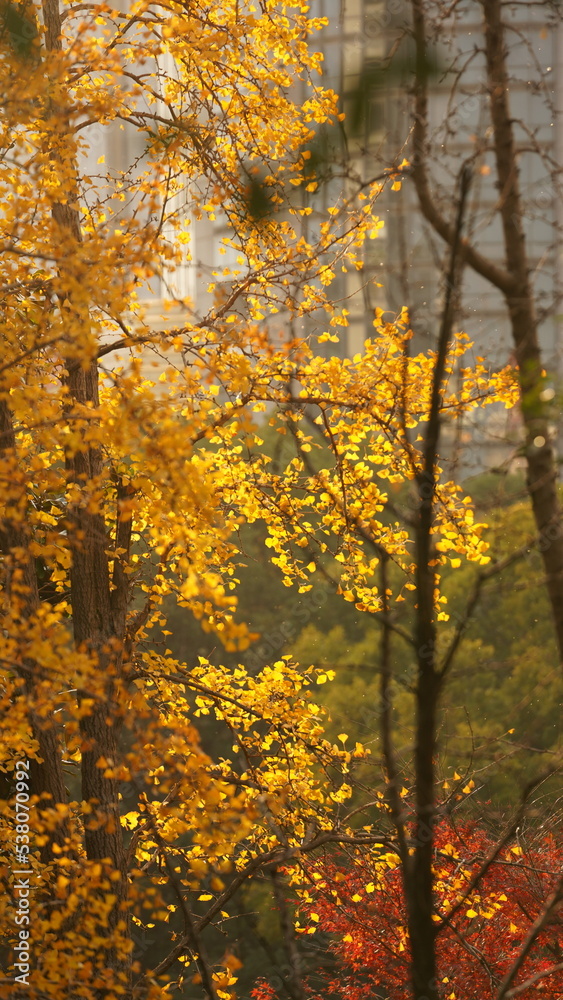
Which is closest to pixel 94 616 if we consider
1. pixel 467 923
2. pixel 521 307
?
pixel 521 307

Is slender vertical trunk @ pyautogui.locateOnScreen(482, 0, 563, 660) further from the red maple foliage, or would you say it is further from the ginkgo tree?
the red maple foliage

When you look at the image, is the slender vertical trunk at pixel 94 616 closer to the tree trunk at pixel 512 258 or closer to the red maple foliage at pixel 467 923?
the red maple foliage at pixel 467 923

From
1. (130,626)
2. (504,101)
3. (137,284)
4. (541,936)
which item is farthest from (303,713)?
(504,101)

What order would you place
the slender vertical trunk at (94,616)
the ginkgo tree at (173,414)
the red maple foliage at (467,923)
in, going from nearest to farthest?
the ginkgo tree at (173,414)
the slender vertical trunk at (94,616)
the red maple foliage at (467,923)

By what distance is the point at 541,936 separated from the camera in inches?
278

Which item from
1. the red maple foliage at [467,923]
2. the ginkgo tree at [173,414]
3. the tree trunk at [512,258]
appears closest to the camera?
the tree trunk at [512,258]

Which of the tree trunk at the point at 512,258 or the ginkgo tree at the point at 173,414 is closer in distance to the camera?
the tree trunk at the point at 512,258

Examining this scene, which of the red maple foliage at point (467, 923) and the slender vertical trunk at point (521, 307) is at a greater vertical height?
the slender vertical trunk at point (521, 307)

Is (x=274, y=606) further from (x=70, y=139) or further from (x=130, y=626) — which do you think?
(x=70, y=139)

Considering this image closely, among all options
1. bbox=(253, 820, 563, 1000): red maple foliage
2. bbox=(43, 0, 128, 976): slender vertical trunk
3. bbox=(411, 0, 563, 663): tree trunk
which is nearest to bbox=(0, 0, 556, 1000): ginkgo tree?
bbox=(43, 0, 128, 976): slender vertical trunk

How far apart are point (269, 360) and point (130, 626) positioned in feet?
6.99

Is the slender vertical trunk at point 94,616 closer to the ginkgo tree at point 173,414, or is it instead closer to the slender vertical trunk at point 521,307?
the ginkgo tree at point 173,414

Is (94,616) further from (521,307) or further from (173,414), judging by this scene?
(521,307)

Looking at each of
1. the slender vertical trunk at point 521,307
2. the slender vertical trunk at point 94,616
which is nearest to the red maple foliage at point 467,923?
the slender vertical trunk at point 94,616
